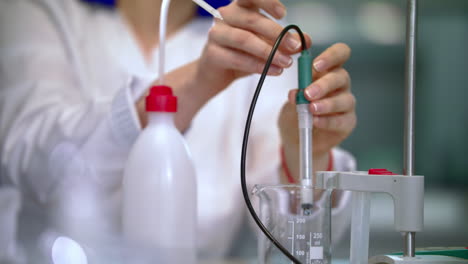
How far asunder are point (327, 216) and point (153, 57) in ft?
2.68

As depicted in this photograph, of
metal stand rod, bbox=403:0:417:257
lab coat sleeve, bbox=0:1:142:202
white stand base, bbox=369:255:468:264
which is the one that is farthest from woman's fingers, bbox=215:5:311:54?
lab coat sleeve, bbox=0:1:142:202

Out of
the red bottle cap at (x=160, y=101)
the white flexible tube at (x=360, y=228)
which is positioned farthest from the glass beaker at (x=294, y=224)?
the red bottle cap at (x=160, y=101)

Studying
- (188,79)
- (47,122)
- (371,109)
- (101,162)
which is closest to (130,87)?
(188,79)

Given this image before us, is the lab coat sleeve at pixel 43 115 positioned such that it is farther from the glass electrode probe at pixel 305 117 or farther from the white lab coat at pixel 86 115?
the glass electrode probe at pixel 305 117

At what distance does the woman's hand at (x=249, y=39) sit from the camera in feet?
1.74

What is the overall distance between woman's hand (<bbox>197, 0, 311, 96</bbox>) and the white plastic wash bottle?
11cm

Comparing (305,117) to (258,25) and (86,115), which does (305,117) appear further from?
(86,115)

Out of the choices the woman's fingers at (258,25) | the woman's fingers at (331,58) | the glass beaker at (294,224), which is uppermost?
the woman's fingers at (258,25)

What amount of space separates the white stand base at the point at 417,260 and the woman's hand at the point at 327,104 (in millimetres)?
182

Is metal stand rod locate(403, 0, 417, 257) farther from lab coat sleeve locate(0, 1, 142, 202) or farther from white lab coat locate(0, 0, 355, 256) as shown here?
lab coat sleeve locate(0, 1, 142, 202)

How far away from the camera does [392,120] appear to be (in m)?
1.10

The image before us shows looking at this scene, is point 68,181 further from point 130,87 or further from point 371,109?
point 371,109

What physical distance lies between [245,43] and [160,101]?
0.14 meters

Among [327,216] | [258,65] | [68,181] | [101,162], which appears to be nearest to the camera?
[327,216]
